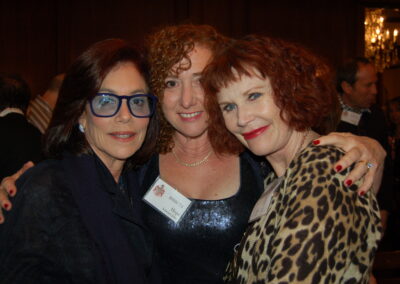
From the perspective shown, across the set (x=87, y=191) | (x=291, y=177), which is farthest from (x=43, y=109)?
(x=291, y=177)

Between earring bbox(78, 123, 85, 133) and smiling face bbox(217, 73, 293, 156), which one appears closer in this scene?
smiling face bbox(217, 73, 293, 156)

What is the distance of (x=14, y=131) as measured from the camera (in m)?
3.39

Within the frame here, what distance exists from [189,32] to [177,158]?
720 millimetres

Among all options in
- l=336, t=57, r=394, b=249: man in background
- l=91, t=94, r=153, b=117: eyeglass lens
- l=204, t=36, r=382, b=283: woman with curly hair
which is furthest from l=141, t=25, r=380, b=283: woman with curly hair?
l=336, t=57, r=394, b=249: man in background

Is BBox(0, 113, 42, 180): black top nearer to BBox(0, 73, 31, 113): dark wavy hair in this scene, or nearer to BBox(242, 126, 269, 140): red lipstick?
BBox(0, 73, 31, 113): dark wavy hair

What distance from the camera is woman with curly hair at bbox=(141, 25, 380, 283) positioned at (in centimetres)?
207

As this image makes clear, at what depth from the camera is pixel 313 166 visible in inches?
53.4

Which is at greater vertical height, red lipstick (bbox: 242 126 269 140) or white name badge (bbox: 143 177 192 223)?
red lipstick (bbox: 242 126 269 140)

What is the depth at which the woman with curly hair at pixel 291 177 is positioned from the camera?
1.24 meters

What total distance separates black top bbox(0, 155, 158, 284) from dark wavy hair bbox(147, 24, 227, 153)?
0.61 metres

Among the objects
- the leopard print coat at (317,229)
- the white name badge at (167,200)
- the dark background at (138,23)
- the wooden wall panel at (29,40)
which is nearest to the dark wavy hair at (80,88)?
the white name badge at (167,200)

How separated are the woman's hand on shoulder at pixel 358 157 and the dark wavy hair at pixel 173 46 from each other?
2.76 ft

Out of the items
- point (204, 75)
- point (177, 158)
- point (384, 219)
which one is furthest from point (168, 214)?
point (384, 219)

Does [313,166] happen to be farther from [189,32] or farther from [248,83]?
[189,32]
